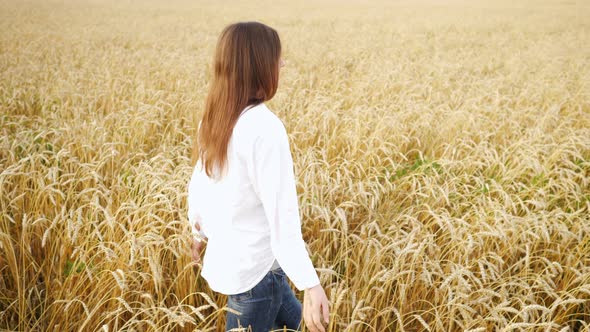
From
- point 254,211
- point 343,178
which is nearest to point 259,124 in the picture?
point 254,211

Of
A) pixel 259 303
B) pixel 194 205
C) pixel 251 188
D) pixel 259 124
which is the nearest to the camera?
pixel 259 124

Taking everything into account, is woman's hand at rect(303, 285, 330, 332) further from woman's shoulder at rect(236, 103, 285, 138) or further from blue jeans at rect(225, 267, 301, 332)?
woman's shoulder at rect(236, 103, 285, 138)

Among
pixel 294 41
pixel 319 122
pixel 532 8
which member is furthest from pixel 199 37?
pixel 532 8

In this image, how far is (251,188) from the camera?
1188 mm

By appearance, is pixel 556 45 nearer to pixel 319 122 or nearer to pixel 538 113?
pixel 538 113

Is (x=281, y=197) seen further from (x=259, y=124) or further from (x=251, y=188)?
(x=259, y=124)

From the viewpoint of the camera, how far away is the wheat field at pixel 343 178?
176 centimetres

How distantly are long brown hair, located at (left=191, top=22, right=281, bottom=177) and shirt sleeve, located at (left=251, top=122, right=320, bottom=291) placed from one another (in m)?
0.15

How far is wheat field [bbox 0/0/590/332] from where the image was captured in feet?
5.77

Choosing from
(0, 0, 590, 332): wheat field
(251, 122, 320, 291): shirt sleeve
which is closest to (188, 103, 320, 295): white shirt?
(251, 122, 320, 291): shirt sleeve

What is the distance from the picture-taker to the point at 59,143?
329cm

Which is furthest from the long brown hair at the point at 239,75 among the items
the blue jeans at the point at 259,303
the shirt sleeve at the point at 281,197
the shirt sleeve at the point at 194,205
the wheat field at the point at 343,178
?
the wheat field at the point at 343,178

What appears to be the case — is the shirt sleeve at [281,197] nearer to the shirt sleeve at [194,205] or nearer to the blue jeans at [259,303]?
the blue jeans at [259,303]

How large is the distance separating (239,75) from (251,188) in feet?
1.18
